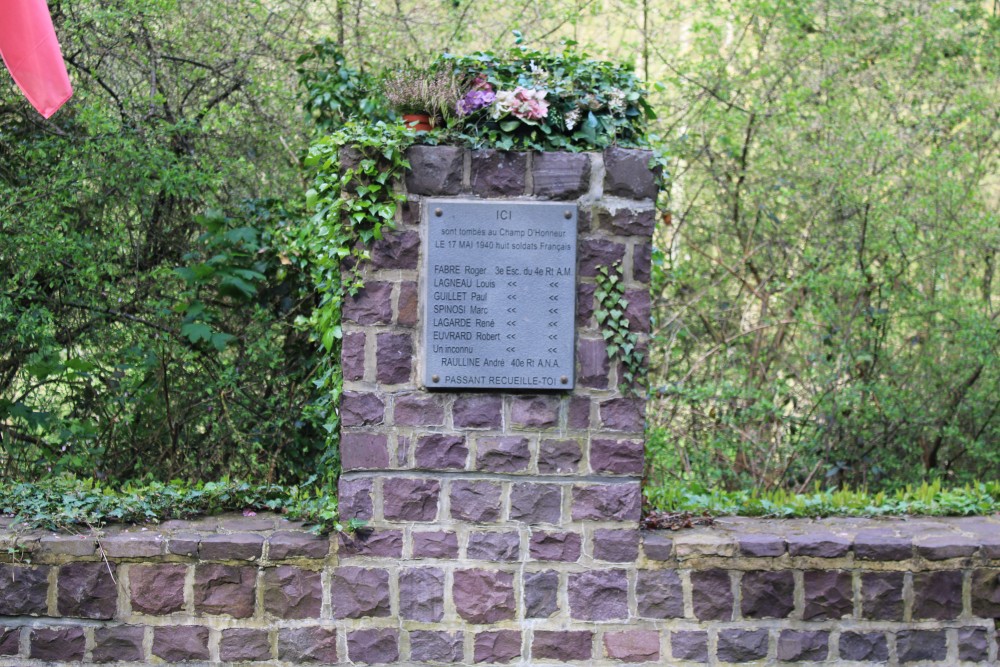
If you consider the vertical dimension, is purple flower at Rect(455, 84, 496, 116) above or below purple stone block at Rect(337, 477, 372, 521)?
above

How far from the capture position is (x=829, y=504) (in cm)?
441

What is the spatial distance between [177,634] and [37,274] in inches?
97.0

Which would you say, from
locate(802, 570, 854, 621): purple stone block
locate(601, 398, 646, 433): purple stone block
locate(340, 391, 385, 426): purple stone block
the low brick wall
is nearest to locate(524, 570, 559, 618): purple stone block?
the low brick wall

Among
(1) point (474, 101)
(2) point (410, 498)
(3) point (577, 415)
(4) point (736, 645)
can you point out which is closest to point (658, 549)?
(4) point (736, 645)

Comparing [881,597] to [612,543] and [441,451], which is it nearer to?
[612,543]

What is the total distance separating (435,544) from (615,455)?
0.77m

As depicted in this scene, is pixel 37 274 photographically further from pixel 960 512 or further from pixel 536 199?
pixel 960 512

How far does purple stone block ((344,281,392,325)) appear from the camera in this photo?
12.3 ft

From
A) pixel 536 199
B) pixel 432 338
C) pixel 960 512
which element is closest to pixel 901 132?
pixel 960 512

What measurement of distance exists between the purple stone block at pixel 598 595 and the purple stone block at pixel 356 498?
0.83 meters

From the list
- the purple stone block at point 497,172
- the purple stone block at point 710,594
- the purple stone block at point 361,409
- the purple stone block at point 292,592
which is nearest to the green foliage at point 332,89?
the purple stone block at point 497,172

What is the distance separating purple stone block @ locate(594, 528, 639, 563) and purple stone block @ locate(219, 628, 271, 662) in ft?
4.31

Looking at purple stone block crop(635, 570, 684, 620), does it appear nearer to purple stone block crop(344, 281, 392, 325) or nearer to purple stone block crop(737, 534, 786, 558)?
purple stone block crop(737, 534, 786, 558)

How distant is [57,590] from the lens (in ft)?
12.5
